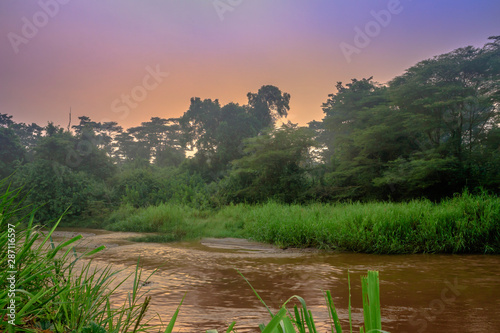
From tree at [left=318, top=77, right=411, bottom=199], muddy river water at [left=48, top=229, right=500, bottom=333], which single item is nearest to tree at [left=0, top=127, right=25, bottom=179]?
muddy river water at [left=48, top=229, right=500, bottom=333]

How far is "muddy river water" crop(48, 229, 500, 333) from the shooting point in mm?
3258

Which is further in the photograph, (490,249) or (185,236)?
(185,236)

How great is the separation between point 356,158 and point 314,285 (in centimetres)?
1028

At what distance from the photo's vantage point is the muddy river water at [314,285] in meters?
3.26

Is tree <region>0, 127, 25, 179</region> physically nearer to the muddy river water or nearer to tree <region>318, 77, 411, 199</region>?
the muddy river water

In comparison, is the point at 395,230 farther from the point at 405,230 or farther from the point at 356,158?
the point at 356,158

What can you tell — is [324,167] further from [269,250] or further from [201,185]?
[269,250]

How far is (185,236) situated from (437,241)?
20.3 feet

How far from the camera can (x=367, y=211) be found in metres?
7.80

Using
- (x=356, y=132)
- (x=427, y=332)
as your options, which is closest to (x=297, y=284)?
(x=427, y=332)

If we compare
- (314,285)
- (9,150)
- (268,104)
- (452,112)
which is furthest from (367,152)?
(9,150)

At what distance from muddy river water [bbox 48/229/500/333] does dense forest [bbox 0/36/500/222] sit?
571 cm

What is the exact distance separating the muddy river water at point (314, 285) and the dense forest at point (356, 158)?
225 inches

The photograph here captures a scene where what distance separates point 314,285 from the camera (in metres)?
4.50
